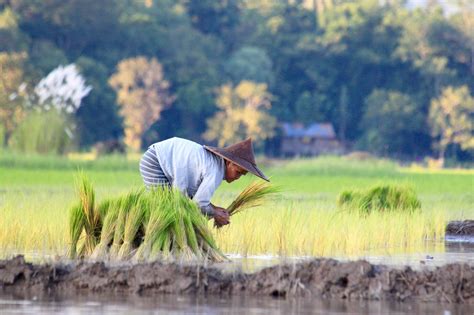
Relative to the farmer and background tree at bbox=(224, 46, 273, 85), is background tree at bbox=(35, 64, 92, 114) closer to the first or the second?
background tree at bbox=(224, 46, 273, 85)

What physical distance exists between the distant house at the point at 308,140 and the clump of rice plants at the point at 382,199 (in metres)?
53.4

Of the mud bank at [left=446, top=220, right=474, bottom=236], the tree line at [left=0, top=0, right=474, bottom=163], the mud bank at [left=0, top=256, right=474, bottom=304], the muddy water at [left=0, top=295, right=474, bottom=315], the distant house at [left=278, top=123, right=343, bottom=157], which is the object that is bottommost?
the muddy water at [left=0, top=295, right=474, bottom=315]

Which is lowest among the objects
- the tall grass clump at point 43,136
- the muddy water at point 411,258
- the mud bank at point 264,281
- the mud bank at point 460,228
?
the mud bank at point 264,281

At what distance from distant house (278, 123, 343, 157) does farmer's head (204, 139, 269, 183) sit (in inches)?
2382

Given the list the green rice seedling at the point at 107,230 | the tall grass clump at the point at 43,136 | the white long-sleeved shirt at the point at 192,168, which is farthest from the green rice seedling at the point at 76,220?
the tall grass clump at the point at 43,136

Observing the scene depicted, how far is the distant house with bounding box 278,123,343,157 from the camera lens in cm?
7194

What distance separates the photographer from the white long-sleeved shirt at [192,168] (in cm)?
1076

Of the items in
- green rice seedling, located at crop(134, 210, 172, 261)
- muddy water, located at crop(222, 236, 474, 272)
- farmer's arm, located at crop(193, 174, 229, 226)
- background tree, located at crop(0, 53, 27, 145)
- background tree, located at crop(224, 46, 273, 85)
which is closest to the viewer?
green rice seedling, located at crop(134, 210, 172, 261)

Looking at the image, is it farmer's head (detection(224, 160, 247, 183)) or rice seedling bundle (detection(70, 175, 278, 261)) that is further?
farmer's head (detection(224, 160, 247, 183))

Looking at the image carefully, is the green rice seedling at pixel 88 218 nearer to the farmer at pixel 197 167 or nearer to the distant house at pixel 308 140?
the farmer at pixel 197 167

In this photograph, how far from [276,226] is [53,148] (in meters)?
27.5

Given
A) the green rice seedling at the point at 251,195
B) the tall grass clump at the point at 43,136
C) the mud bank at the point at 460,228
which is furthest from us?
the tall grass clump at the point at 43,136

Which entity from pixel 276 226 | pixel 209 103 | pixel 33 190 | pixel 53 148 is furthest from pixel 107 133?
pixel 276 226

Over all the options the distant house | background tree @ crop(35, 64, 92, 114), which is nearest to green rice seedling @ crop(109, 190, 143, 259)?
background tree @ crop(35, 64, 92, 114)
